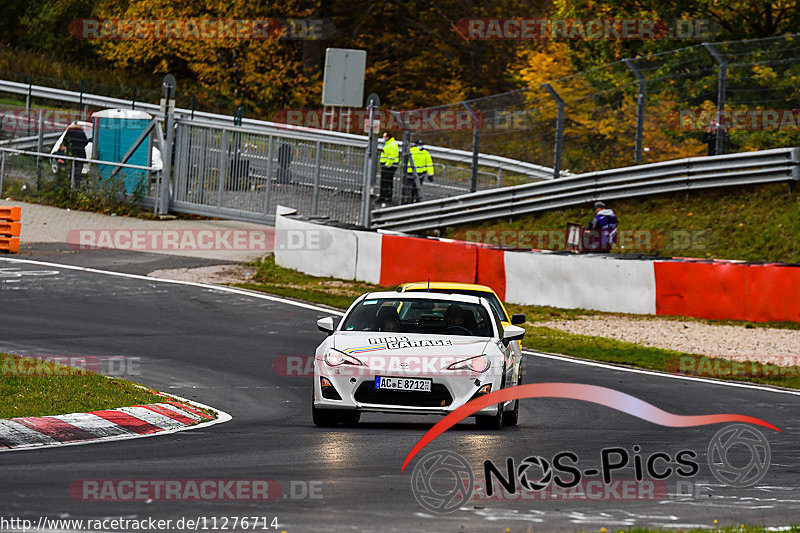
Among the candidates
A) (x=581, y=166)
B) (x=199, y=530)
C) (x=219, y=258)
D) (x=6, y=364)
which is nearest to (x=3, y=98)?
(x=219, y=258)

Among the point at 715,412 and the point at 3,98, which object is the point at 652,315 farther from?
the point at 3,98

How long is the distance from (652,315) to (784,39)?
22.5 ft

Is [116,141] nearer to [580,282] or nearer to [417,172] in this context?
[417,172]

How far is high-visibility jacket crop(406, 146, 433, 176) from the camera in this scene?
2959 cm

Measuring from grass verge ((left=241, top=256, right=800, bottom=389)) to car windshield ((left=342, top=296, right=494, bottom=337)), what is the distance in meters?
5.51

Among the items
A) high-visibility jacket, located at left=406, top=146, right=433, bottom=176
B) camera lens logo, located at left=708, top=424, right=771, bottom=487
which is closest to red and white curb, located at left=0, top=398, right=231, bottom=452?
camera lens logo, located at left=708, top=424, right=771, bottom=487

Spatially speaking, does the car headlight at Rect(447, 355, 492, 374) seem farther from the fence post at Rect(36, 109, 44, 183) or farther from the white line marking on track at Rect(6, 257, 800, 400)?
the fence post at Rect(36, 109, 44, 183)

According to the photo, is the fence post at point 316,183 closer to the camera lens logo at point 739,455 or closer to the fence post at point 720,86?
the fence post at point 720,86

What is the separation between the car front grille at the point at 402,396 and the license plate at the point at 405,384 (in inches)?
1.3

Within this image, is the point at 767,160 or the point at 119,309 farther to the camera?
the point at 767,160

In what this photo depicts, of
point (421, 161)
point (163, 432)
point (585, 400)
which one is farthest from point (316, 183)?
point (163, 432)

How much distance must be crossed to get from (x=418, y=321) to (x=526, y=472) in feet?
13.1

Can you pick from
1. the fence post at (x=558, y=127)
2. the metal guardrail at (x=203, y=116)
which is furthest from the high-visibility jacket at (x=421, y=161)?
the fence post at (x=558, y=127)

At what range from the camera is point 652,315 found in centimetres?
2177
